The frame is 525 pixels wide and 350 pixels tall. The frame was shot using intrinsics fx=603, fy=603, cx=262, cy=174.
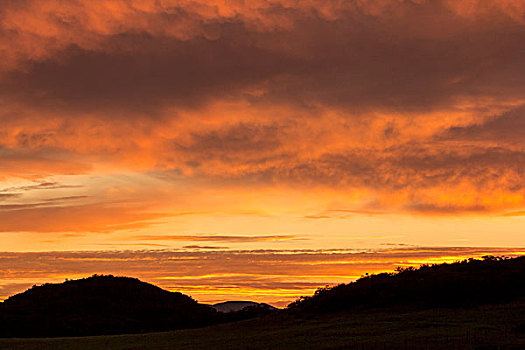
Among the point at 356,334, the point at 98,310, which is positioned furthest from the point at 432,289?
the point at 98,310

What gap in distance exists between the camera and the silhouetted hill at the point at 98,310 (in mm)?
59344

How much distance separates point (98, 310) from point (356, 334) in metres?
45.7

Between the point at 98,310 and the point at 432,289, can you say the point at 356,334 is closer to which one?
the point at 432,289

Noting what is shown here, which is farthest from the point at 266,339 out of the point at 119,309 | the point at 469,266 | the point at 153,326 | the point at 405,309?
the point at 119,309

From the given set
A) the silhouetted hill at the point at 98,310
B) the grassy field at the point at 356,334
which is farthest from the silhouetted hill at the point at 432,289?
the silhouetted hill at the point at 98,310

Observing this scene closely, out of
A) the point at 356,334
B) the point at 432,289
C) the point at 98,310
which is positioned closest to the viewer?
the point at 356,334

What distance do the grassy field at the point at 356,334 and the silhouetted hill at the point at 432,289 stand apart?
1.89m

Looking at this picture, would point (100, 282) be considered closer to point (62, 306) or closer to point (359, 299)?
point (62, 306)

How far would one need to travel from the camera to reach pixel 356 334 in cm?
2578

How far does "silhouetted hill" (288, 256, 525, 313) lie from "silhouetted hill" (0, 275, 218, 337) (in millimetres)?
28155

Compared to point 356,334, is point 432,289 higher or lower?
higher

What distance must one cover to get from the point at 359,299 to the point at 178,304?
133 ft

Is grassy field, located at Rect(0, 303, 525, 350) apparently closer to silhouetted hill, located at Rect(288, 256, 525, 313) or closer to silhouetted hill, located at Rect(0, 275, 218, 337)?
silhouetted hill, located at Rect(288, 256, 525, 313)

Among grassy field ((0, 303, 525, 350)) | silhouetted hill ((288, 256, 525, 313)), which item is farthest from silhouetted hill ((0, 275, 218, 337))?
silhouetted hill ((288, 256, 525, 313))
